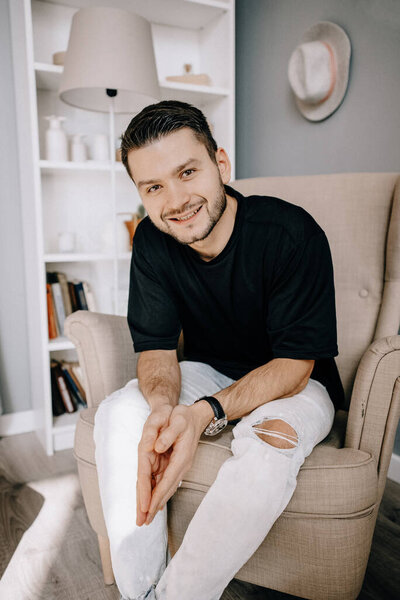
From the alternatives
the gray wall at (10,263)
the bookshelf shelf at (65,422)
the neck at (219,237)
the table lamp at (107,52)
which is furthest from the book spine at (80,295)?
the neck at (219,237)

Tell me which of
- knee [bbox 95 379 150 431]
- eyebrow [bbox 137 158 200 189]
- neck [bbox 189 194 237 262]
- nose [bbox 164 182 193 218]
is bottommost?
knee [bbox 95 379 150 431]

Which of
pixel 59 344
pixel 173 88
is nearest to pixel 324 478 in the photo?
pixel 59 344

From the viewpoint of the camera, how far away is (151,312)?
1.23m

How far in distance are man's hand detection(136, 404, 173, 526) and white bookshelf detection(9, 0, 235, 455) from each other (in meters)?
1.18

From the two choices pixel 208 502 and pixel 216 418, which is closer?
pixel 208 502

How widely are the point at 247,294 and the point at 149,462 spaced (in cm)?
49

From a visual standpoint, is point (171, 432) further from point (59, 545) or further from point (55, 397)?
point (55, 397)

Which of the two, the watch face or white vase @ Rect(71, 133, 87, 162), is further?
white vase @ Rect(71, 133, 87, 162)

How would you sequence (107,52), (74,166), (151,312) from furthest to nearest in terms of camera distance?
(74,166) → (107,52) → (151,312)

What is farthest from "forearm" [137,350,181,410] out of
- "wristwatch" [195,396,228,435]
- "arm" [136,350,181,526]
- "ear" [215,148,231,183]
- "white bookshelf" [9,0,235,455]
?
"white bookshelf" [9,0,235,455]

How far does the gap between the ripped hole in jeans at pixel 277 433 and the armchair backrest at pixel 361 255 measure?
473mm

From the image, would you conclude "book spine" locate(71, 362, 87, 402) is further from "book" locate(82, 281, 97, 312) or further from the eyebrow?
the eyebrow

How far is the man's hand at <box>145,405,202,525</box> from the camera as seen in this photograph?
87 centimetres

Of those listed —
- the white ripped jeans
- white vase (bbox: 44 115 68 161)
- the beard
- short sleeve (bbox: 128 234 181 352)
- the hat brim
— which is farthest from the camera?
white vase (bbox: 44 115 68 161)
